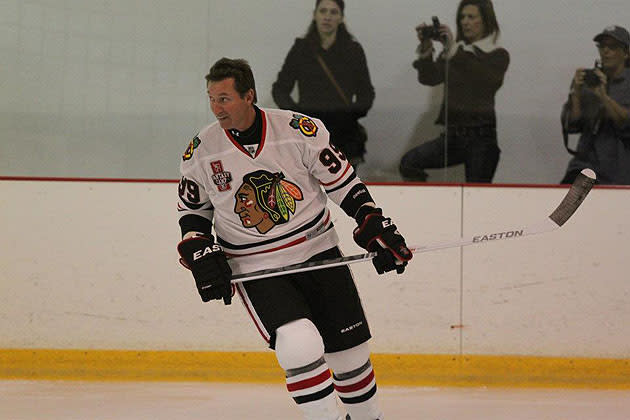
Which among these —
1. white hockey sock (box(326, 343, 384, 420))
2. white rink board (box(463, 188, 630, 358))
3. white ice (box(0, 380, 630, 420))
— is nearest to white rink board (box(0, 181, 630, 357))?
white rink board (box(463, 188, 630, 358))

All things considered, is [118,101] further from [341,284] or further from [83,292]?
[341,284]

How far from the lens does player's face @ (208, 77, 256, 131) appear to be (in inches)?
111

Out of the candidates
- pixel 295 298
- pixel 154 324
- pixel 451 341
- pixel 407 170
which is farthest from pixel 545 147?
pixel 295 298

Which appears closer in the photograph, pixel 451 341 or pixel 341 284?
pixel 341 284

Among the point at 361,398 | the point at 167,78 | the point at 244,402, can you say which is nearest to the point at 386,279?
the point at 244,402

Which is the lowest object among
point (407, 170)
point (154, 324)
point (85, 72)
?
point (154, 324)

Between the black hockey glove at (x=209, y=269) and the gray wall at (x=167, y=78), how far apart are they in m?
2.04

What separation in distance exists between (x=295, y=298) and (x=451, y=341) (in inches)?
77.4

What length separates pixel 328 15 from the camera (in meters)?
4.84

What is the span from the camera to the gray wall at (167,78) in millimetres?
4789

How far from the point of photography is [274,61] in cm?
485

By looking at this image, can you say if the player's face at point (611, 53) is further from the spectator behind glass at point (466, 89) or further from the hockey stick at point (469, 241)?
the hockey stick at point (469, 241)

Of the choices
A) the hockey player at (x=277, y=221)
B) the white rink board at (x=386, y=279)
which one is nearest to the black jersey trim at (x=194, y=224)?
the hockey player at (x=277, y=221)

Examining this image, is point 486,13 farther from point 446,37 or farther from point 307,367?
point 307,367
